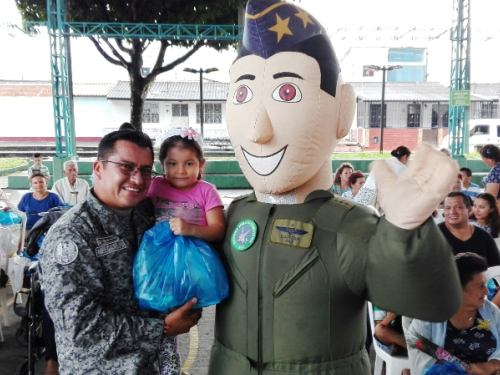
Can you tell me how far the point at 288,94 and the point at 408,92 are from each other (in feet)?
93.5

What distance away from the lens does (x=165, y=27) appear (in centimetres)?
1273

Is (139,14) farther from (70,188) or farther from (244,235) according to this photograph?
(244,235)

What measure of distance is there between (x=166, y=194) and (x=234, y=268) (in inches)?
20.8

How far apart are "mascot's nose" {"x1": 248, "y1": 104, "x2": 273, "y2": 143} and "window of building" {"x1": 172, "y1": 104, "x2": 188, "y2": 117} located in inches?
1035

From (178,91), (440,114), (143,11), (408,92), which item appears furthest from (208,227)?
(408,92)

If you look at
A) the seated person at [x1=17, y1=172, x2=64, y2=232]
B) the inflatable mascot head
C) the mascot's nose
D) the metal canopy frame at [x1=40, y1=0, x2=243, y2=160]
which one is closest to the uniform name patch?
the inflatable mascot head

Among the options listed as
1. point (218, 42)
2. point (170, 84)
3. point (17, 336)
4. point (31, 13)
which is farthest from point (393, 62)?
point (17, 336)

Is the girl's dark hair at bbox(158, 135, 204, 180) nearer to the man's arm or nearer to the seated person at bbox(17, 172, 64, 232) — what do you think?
the man's arm

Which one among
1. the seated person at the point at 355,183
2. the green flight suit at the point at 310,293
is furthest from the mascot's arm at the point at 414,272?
the seated person at the point at 355,183

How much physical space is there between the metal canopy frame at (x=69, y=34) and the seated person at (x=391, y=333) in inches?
381

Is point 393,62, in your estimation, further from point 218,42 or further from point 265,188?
point 265,188

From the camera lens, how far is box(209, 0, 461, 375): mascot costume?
1.77 metres

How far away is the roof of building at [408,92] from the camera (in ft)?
88.8

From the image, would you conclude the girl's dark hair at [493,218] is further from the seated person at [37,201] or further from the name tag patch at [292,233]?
the seated person at [37,201]
